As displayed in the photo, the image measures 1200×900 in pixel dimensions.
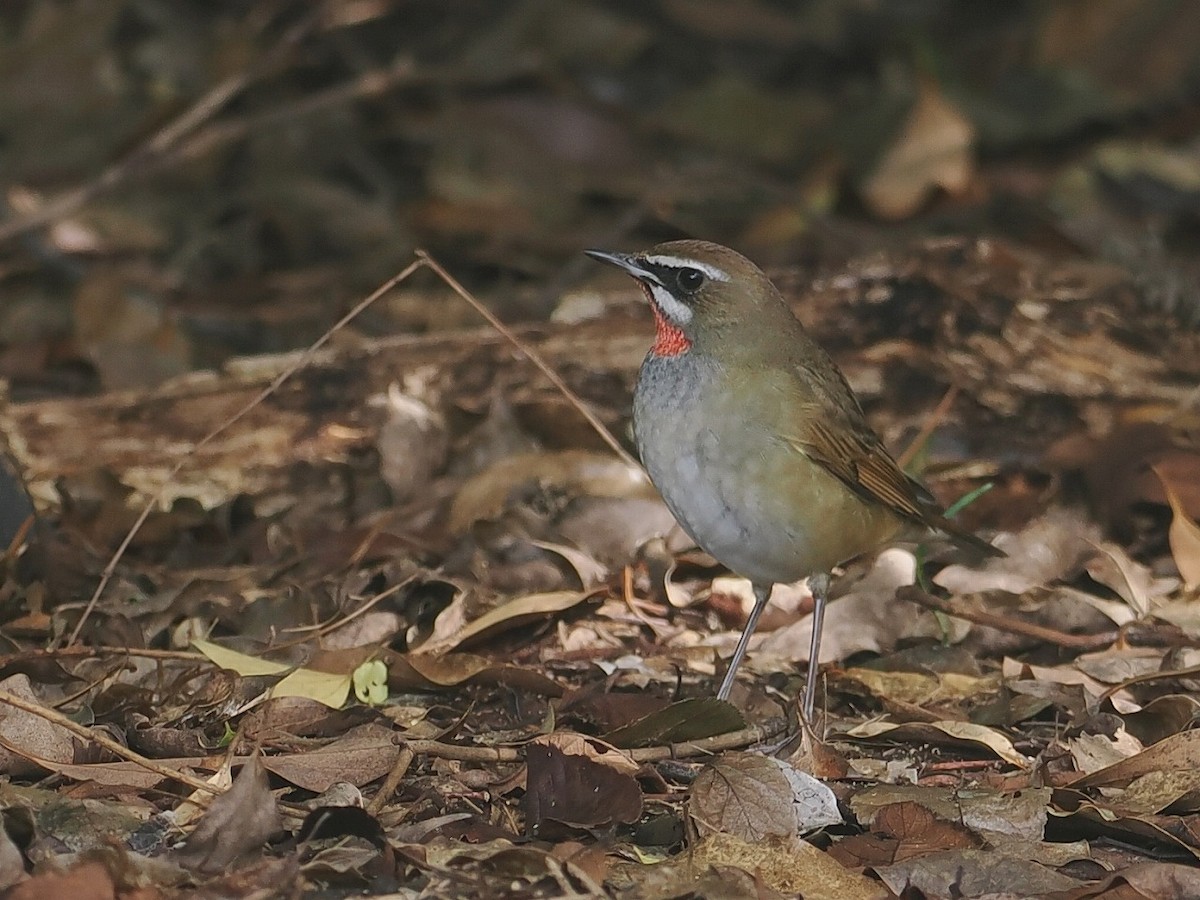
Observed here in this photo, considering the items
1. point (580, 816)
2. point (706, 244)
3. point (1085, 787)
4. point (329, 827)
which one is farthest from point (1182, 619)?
point (329, 827)

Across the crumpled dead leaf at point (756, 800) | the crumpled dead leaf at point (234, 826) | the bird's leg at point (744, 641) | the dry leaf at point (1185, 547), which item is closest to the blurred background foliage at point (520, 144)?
the dry leaf at point (1185, 547)

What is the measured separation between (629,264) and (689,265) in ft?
0.71

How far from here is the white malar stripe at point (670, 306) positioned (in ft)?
18.9

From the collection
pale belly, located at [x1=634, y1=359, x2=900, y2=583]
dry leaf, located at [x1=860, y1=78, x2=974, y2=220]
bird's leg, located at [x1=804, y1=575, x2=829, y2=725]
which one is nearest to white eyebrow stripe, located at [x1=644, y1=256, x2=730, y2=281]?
pale belly, located at [x1=634, y1=359, x2=900, y2=583]

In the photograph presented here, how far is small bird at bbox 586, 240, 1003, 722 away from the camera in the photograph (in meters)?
5.54

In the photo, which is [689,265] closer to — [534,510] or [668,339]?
[668,339]

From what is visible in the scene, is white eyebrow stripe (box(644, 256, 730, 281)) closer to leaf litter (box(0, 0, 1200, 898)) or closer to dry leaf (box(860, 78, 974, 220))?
leaf litter (box(0, 0, 1200, 898))

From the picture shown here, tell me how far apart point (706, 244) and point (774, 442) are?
80 cm

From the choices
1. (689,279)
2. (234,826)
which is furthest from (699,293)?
(234,826)

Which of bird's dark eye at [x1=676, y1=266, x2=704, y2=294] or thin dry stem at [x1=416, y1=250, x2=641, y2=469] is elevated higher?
bird's dark eye at [x1=676, y1=266, x2=704, y2=294]

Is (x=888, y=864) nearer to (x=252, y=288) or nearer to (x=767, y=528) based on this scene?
(x=767, y=528)

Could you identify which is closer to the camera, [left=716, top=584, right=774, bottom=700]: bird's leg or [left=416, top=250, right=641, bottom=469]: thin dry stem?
[left=716, top=584, right=774, bottom=700]: bird's leg

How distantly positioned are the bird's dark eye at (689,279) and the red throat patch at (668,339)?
127 mm

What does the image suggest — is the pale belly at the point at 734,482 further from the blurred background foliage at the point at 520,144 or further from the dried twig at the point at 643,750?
the blurred background foliage at the point at 520,144
